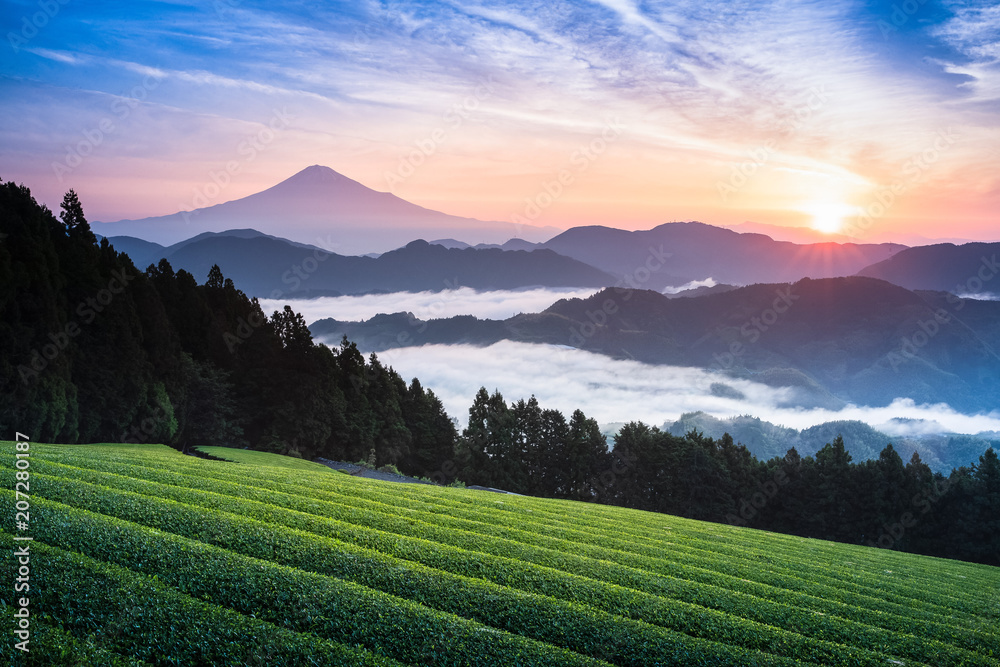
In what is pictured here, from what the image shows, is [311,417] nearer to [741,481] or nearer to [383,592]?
[741,481]

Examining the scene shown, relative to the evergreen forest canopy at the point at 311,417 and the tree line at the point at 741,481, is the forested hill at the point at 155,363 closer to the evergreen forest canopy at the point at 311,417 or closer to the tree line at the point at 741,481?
the evergreen forest canopy at the point at 311,417

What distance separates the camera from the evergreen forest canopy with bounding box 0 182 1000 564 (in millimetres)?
34969

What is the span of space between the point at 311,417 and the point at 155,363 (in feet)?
52.4

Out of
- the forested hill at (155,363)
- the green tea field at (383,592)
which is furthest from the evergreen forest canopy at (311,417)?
the green tea field at (383,592)

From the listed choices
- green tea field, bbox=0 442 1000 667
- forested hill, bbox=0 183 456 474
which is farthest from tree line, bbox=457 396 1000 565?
green tea field, bbox=0 442 1000 667

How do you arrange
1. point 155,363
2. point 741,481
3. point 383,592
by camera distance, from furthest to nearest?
point 741,481 → point 155,363 → point 383,592

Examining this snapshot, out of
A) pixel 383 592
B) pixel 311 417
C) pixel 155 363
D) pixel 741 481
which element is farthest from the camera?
pixel 741 481

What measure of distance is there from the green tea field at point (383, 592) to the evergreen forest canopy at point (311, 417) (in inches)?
932

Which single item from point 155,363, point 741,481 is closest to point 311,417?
point 155,363

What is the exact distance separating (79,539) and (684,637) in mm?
11130

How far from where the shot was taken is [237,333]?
5678cm

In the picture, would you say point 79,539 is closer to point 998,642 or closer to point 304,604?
point 304,604

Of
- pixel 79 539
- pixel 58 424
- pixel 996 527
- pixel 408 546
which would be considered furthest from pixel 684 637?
pixel 996 527

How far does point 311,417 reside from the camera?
56.2 m
